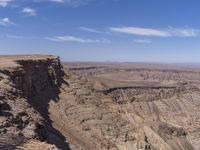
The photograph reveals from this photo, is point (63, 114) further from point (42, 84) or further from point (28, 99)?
point (28, 99)

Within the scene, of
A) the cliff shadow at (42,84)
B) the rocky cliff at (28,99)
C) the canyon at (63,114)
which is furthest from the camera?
the cliff shadow at (42,84)

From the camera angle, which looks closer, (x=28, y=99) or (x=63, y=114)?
(x=28, y=99)

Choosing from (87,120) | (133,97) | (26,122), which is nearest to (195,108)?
(133,97)

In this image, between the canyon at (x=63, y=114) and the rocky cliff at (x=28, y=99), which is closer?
the rocky cliff at (x=28, y=99)

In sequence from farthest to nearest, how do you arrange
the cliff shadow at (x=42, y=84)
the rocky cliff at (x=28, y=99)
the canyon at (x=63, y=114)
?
1. the cliff shadow at (x=42, y=84)
2. the canyon at (x=63, y=114)
3. the rocky cliff at (x=28, y=99)

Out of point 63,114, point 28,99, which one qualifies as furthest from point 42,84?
point 28,99

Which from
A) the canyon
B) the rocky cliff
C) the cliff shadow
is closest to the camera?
the rocky cliff

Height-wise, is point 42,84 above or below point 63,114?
above

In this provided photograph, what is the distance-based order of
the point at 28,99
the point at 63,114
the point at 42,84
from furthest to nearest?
the point at 42,84, the point at 63,114, the point at 28,99

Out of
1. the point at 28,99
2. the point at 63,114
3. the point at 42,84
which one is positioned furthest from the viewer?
the point at 42,84

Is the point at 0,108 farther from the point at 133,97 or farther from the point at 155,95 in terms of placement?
the point at 155,95

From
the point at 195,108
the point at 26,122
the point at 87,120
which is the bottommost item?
the point at 195,108
